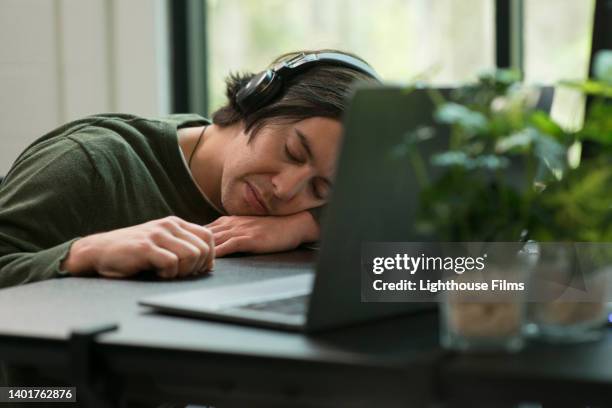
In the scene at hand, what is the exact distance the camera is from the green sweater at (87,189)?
1.26 m

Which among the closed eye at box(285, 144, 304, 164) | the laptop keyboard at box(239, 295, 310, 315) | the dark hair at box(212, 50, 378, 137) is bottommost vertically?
the laptop keyboard at box(239, 295, 310, 315)

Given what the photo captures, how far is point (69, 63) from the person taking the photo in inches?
101

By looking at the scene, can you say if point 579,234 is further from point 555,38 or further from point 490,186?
point 555,38

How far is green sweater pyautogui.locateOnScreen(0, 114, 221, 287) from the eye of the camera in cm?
126

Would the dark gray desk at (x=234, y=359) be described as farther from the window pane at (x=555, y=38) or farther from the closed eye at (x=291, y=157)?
the window pane at (x=555, y=38)

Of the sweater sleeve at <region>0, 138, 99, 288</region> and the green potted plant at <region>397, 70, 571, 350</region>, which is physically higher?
the green potted plant at <region>397, 70, 571, 350</region>

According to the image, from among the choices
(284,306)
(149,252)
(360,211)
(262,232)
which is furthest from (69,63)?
(360,211)

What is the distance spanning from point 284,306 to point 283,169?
0.60 m

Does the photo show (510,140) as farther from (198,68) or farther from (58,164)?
(198,68)

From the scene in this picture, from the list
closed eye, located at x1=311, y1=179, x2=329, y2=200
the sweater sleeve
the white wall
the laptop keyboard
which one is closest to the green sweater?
the sweater sleeve

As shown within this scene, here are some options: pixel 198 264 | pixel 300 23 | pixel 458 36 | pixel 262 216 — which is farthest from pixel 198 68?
pixel 198 264

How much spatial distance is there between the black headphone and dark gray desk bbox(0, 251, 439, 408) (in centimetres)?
76

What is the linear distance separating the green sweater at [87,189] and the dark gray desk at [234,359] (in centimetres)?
37

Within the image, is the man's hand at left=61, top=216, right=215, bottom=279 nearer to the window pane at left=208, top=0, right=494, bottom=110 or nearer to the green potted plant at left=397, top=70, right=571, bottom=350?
the green potted plant at left=397, top=70, right=571, bottom=350
